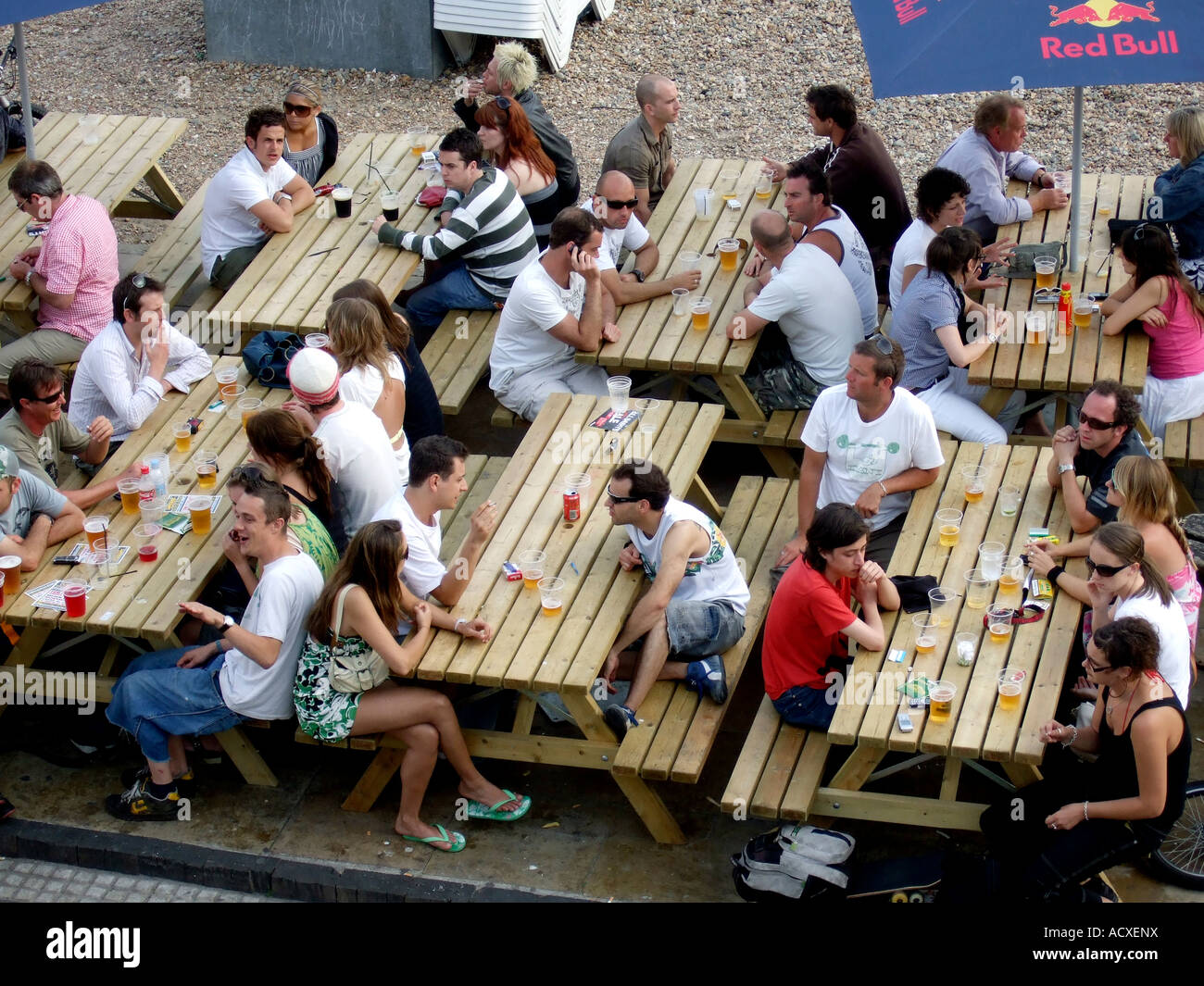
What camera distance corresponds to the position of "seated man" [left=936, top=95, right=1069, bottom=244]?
30.2 ft

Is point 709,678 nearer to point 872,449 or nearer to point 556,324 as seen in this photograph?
point 872,449

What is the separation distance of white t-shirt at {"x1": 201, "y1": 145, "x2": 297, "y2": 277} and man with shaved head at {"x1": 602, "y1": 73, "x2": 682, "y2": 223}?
203 centimetres

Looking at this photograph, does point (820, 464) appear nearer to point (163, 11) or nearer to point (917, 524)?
point (917, 524)

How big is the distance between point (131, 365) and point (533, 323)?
2.10m

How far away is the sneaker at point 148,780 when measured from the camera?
7.20m

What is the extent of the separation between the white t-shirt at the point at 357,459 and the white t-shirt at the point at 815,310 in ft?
7.06

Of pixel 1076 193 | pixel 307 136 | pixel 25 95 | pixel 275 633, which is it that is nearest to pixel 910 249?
pixel 1076 193

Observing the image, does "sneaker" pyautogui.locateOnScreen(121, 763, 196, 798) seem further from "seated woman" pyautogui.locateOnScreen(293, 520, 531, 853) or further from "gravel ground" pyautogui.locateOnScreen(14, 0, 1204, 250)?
"gravel ground" pyautogui.locateOnScreen(14, 0, 1204, 250)

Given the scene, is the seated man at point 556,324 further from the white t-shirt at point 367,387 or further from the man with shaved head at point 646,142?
the man with shaved head at point 646,142

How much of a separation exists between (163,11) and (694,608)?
10.4 meters

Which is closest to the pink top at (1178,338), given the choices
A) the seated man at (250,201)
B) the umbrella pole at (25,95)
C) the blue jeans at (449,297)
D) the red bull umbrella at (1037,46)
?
the red bull umbrella at (1037,46)

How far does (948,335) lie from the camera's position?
798cm

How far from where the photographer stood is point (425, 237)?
30.1ft

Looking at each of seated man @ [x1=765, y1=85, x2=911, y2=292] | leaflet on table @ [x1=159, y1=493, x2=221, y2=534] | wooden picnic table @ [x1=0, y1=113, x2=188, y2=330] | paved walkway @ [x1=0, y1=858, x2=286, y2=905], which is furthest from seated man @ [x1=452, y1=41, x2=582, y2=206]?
paved walkway @ [x1=0, y1=858, x2=286, y2=905]
